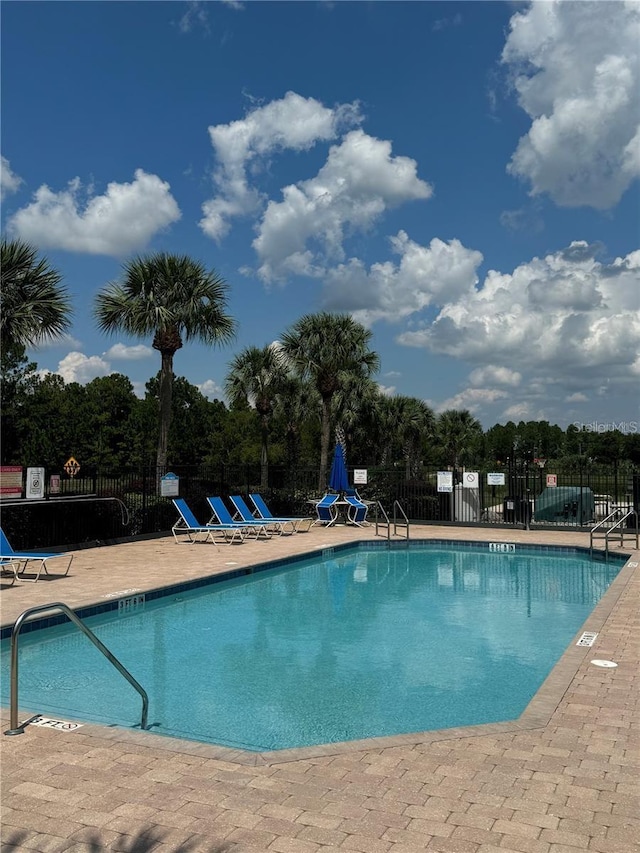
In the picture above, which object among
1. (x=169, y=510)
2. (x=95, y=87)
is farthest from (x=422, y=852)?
(x=169, y=510)

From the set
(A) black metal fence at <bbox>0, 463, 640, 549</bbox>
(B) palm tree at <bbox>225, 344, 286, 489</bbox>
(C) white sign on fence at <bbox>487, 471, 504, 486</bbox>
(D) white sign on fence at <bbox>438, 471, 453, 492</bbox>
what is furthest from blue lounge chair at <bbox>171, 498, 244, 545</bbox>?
(B) palm tree at <bbox>225, 344, 286, 489</bbox>

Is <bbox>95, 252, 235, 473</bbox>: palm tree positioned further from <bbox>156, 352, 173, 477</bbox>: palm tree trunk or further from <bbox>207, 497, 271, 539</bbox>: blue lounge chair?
<bbox>207, 497, 271, 539</bbox>: blue lounge chair

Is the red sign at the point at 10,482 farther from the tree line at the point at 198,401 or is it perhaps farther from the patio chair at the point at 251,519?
the patio chair at the point at 251,519

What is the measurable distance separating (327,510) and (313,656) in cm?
1312

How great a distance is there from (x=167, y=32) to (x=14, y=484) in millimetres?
8178

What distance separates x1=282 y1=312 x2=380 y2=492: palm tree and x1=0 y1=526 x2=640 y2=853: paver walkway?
20.9m

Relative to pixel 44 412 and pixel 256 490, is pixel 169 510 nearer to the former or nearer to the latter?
pixel 256 490

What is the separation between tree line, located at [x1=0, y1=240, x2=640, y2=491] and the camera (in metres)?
19.6

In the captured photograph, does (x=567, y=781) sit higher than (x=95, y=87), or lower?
lower

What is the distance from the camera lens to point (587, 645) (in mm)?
6852

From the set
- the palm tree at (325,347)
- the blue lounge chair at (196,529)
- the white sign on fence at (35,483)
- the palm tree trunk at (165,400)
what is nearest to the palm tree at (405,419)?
the palm tree at (325,347)

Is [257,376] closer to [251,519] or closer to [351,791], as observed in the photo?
[251,519]

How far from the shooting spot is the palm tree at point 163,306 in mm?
19688

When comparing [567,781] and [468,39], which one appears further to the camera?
[468,39]
